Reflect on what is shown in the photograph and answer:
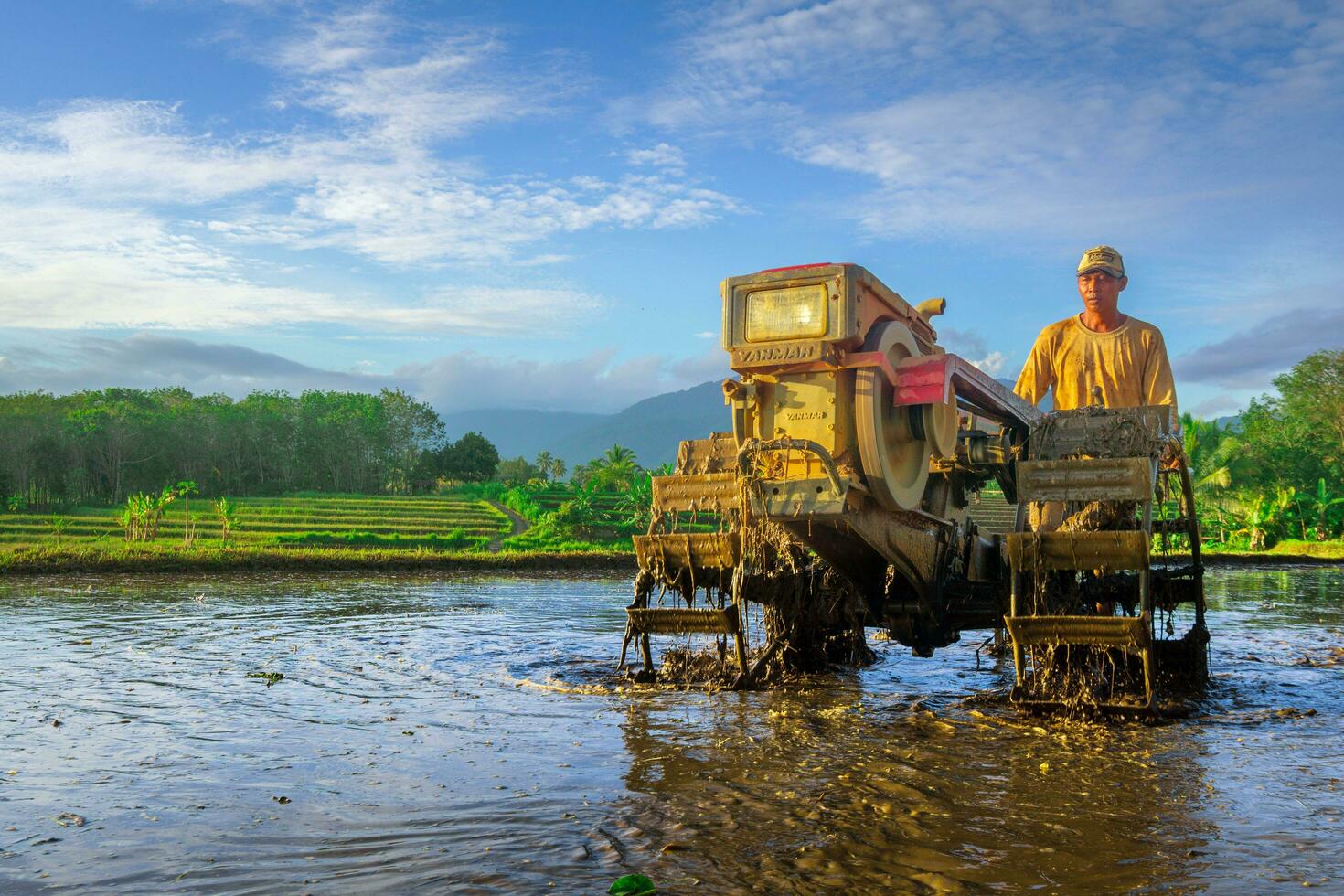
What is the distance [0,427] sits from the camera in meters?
62.6

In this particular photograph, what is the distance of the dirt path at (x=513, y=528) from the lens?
148 feet

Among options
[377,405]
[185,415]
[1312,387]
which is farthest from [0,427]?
[1312,387]

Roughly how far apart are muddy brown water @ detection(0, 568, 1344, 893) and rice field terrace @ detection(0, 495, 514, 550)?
3112cm

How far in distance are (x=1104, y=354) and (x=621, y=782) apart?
276 inches

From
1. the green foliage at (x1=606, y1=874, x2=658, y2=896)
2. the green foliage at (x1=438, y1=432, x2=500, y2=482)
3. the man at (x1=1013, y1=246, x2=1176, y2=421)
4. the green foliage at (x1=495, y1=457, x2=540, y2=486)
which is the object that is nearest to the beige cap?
the man at (x1=1013, y1=246, x2=1176, y2=421)

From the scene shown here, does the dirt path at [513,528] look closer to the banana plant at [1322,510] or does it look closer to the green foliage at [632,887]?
the banana plant at [1322,510]

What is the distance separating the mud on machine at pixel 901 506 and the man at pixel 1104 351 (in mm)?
968

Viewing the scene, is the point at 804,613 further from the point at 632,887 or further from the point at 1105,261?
the point at 632,887

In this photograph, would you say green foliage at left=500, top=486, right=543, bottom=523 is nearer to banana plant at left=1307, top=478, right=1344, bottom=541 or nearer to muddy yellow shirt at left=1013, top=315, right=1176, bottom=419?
banana plant at left=1307, top=478, right=1344, bottom=541

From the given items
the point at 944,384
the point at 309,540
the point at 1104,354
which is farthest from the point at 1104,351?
the point at 309,540

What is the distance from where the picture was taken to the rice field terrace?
42.5 meters

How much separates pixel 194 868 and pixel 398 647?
901cm

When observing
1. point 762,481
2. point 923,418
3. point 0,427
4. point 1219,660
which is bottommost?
point 1219,660

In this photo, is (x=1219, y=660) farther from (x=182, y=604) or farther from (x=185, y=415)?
(x=185, y=415)
